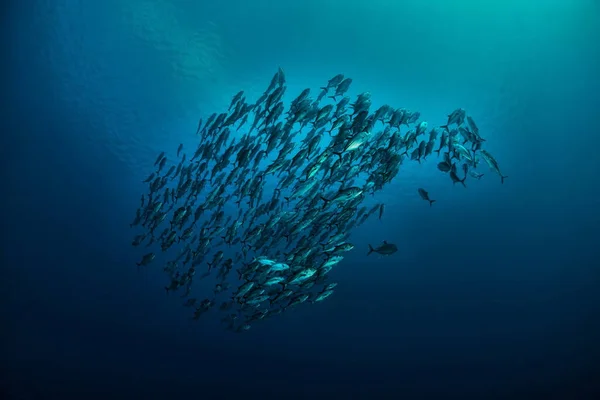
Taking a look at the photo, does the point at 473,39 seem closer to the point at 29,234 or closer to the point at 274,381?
the point at 29,234

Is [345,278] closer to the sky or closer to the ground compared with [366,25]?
closer to the ground

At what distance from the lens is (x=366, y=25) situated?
9.94 meters

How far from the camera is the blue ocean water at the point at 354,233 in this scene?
10555mm

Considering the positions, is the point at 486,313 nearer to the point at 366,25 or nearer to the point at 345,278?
the point at 345,278

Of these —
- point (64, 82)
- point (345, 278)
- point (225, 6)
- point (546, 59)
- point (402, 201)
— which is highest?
point (64, 82)

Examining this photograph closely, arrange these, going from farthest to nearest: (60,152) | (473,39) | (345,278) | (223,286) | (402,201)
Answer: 1. (345,278)
2. (402,201)
3. (60,152)
4. (473,39)
5. (223,286)

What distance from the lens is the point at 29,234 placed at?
21.9 metres

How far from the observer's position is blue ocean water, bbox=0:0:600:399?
10555 mm

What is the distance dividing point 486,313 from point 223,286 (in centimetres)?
2475

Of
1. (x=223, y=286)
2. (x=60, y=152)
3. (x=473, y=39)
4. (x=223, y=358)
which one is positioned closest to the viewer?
(x=223, y=286)

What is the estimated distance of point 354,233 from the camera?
20891mm

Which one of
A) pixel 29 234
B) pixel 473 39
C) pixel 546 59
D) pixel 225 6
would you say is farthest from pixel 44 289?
pixel 546 59

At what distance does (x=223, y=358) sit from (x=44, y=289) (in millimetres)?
16697

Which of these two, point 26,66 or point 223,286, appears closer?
point 223,286
